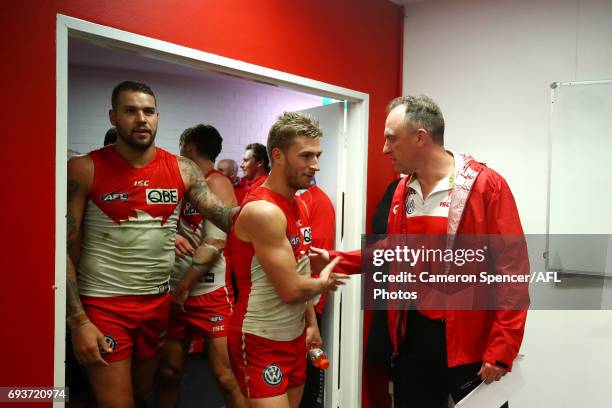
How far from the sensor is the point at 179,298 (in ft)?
8.81

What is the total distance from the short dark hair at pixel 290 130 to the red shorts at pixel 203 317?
1.17m

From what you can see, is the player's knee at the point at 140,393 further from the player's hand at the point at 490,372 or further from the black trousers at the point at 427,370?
the player's hand at the point at 490,372

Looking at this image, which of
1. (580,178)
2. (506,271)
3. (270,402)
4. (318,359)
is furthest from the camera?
(580,178)

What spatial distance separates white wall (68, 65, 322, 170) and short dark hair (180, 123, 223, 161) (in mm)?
2596

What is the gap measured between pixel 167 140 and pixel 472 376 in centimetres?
440

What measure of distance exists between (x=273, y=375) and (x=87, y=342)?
0.72m

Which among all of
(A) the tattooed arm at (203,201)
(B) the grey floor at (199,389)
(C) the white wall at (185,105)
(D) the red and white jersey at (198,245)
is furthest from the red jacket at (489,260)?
(C) the white wall at (185,105)

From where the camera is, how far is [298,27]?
8.81 ft

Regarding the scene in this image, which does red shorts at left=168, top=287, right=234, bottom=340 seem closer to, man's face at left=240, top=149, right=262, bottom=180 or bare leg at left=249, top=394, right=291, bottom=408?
bare leg at left=249, top=394, right=291, bottom=408

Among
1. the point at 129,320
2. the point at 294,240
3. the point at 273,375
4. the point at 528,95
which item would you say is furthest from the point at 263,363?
the point at 528,95

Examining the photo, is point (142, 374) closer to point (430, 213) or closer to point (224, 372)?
point (224, 372)

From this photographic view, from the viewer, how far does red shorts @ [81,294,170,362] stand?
2037 mm

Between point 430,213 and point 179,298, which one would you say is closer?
point 430,213

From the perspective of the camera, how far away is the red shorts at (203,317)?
2.76 meters
